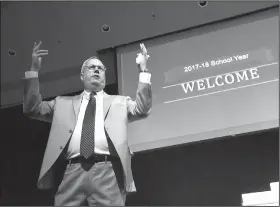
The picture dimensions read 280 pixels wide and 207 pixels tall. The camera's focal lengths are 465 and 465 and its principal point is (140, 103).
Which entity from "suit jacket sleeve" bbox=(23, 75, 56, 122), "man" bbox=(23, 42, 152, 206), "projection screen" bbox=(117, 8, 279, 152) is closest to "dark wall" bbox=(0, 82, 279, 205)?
"projection screen" bbox=(117, 8, 279, 152)

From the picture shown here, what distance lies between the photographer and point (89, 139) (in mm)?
1741

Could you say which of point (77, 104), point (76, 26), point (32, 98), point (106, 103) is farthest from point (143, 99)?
point (76, 26)

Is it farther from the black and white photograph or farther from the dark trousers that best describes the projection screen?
the dark trousers

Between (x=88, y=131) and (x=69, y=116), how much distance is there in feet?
0.44

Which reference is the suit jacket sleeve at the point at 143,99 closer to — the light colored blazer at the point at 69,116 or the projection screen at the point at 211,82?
the light colored blazer at the point at 69,116

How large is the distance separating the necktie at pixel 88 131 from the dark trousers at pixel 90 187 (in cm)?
5

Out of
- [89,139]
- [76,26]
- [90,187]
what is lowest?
[90,187]

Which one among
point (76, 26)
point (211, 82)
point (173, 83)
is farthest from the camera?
point (76, 26)

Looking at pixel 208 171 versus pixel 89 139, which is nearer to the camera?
pixel 89 139

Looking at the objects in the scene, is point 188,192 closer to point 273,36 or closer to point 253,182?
point 253,182

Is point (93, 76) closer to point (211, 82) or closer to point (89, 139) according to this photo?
point (89, 139)

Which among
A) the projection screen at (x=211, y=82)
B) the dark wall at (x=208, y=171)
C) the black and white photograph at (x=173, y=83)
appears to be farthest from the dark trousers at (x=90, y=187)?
the dark wall at (x=208, y=171)

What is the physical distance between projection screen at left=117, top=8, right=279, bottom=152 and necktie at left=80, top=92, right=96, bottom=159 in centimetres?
116

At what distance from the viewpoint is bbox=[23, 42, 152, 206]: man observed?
1.68 meters
